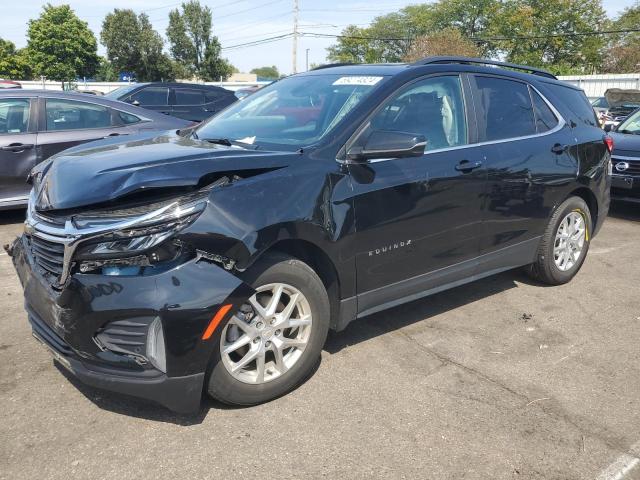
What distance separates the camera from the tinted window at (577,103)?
503cm

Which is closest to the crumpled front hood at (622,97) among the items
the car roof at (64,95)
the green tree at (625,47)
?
the car roof at (64,95)

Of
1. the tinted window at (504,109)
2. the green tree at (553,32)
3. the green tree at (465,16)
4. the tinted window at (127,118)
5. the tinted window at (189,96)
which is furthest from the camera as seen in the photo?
the green tree at (465,16)

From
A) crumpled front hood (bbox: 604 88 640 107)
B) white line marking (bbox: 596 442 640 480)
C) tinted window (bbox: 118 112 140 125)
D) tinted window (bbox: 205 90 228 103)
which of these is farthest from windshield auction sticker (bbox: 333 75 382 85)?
crumpled front hood (bbox: 604 88 640 107)

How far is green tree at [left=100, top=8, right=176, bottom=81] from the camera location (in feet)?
203

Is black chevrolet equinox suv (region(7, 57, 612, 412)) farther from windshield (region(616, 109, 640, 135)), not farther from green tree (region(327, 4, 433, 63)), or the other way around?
green tree (region(327, 4, 433, 63))

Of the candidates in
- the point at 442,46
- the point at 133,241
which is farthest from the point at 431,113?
the point at 442,46

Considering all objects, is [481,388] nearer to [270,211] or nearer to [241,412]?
[241,412]

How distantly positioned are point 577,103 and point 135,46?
213ft

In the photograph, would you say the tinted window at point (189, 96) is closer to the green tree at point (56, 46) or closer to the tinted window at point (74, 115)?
the tinted window at point (74, 115)

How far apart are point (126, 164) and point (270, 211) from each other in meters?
0.76

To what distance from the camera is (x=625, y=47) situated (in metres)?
54.2

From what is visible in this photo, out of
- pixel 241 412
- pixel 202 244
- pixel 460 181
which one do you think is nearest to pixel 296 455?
pixel 241 412

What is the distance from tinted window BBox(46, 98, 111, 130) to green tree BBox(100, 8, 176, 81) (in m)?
60.8

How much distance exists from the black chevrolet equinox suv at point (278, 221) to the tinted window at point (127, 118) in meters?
3.34
